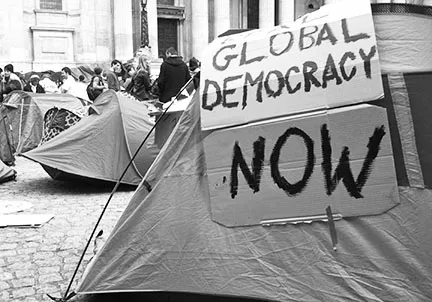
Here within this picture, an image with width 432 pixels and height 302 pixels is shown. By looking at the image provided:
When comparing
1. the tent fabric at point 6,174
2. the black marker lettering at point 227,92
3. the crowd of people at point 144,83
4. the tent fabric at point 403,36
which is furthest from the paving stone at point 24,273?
the tent fabric at point 6,174

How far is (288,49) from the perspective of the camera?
Answer: 331 centimetres

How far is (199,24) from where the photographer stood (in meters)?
29.5

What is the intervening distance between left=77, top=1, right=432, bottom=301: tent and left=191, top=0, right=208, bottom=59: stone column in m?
26.4

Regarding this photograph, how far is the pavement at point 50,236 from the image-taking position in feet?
13.7

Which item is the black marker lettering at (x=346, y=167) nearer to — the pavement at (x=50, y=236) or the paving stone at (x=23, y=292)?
the pavement at (x=50, y=236)

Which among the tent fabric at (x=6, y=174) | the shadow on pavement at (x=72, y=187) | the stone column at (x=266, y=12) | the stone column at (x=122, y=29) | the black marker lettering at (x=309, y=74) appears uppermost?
the stone column at (x=266, y=12)

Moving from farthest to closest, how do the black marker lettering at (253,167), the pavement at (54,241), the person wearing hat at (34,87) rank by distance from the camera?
1. the person wearing hat at (34,87)
2. the pavement at (54,241)
3. the black marker lettering at (253,167)

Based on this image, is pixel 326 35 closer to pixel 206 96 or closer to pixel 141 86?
pixel 206 96

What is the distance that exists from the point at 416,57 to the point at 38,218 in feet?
15.5

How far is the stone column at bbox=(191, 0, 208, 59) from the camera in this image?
29.5 metres

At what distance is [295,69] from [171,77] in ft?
22.8

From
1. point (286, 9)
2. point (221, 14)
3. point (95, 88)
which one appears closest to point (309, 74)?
point (95, 88)

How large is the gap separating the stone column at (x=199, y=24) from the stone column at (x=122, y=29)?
4.17 metres

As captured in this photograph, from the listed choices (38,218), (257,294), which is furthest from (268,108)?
(38,218)
